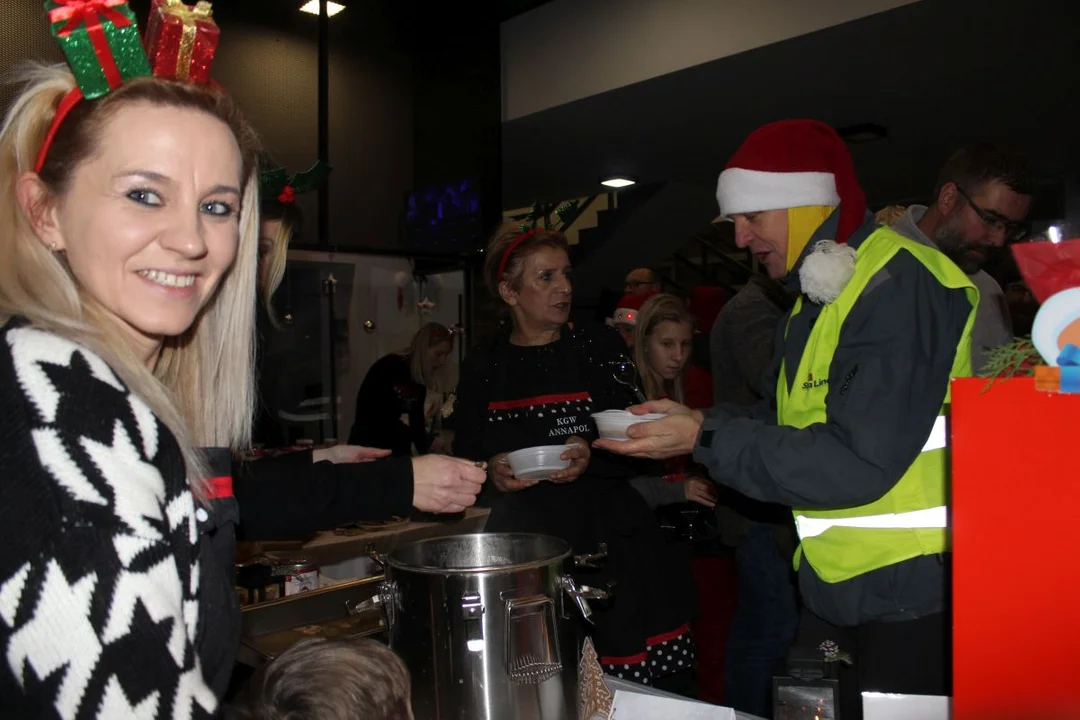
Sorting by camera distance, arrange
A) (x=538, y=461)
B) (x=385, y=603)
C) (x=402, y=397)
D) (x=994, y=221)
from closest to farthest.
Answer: (x=385, y=603), (x=538, y=461), (x=994, y=221), (x=402, y=397)

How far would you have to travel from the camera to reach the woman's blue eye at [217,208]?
0.95 m

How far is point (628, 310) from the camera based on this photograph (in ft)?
13.9

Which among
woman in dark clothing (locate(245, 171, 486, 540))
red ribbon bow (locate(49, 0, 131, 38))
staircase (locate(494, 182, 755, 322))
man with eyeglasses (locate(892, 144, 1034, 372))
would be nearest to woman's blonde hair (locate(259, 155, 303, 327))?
woman in dark clothing (locate(245, 171, 486, 540))

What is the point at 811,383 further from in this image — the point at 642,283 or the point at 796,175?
the point at 642,283

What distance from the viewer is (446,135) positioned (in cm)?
536

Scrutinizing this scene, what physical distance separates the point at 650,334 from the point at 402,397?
1.93 m

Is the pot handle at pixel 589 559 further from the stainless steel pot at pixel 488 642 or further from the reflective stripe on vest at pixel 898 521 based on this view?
the reflective stripe on vest at pixel 898 521

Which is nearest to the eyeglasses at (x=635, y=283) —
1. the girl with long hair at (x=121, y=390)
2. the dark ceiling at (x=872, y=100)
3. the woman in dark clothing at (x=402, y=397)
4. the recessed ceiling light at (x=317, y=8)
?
the woman in dark clothing at (x=402, y=397)

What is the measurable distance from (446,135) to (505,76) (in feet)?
2.31

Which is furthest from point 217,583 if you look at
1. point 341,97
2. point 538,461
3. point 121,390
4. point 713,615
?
point 341,97

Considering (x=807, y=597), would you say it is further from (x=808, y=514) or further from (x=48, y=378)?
(x=48, y=378)

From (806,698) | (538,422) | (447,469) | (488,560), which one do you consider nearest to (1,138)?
(447,469)

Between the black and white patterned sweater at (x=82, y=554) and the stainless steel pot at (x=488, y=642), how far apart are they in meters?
0.69

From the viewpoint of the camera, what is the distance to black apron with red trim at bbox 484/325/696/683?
2352mm
